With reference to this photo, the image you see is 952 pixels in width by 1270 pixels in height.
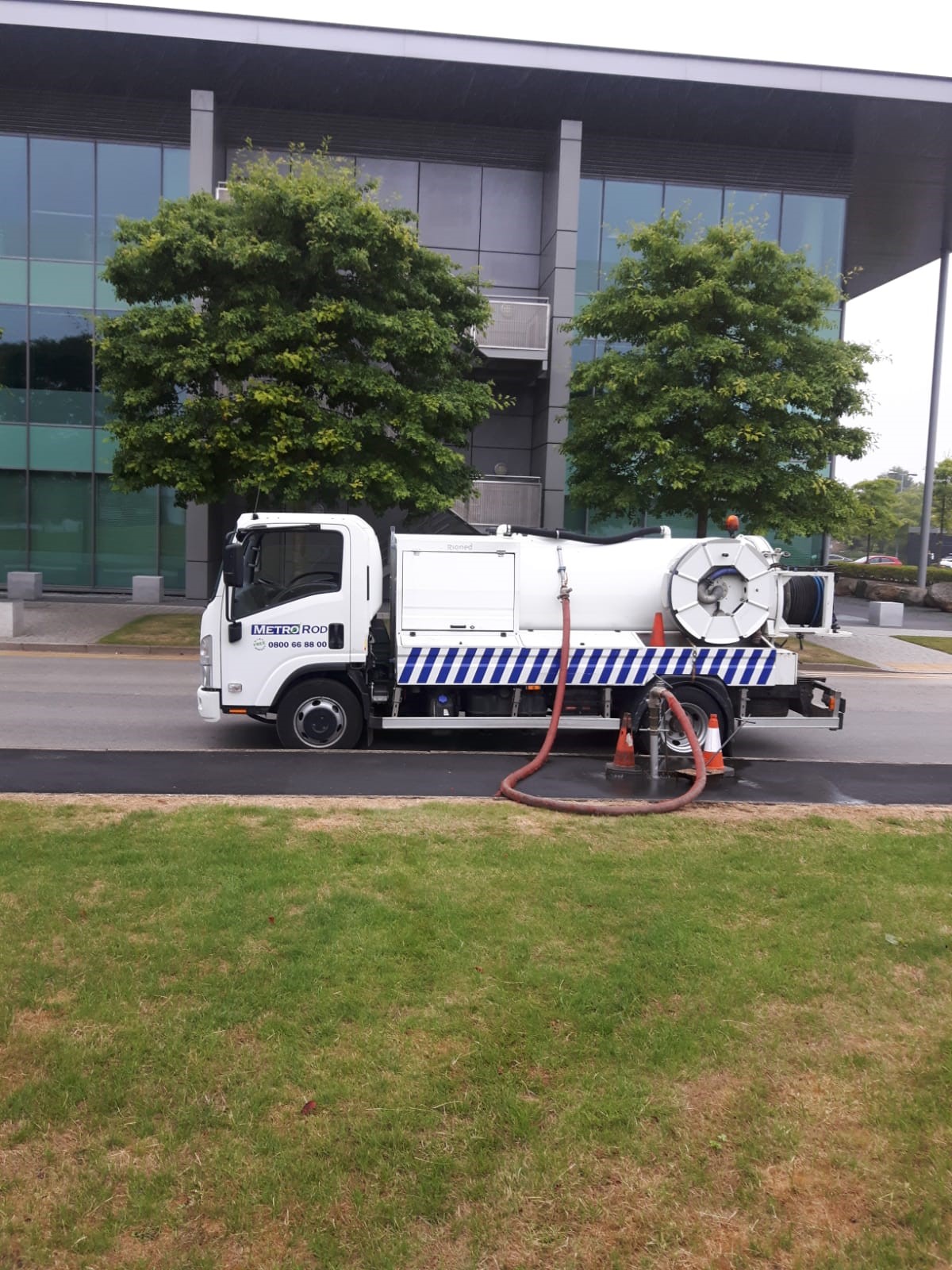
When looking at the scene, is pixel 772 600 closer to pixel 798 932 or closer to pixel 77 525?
pixel 798 932

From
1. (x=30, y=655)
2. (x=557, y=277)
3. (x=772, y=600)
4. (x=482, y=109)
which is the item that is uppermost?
(x=482, y=109)

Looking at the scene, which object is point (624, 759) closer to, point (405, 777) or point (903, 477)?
point (405, 777)

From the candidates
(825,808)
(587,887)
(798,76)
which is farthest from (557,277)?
(587,887)

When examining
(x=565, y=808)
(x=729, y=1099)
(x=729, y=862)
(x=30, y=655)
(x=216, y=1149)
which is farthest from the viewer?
(x=30, y=655)

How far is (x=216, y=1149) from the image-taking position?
3506 millimetres

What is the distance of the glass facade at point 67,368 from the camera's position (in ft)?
87.2

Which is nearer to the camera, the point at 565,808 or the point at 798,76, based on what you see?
the point at 565,808

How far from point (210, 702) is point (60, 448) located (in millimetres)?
20045

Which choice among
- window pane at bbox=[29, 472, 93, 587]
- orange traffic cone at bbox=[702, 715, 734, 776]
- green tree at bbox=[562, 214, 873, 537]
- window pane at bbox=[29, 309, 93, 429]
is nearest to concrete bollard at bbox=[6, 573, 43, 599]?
window pane at bbox=[29, 472, 93, 587]

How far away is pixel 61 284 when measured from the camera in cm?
2680

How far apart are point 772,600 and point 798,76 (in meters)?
19.1

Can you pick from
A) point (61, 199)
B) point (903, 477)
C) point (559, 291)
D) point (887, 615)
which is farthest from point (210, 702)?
point (903, 477)

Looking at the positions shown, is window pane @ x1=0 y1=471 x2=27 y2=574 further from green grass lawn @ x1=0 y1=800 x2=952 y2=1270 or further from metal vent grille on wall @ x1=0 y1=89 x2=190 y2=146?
green grass lawn @ x1=0 y1=800 x2=952 y2=1270

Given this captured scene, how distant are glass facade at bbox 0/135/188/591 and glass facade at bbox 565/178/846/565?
34.4 feet
